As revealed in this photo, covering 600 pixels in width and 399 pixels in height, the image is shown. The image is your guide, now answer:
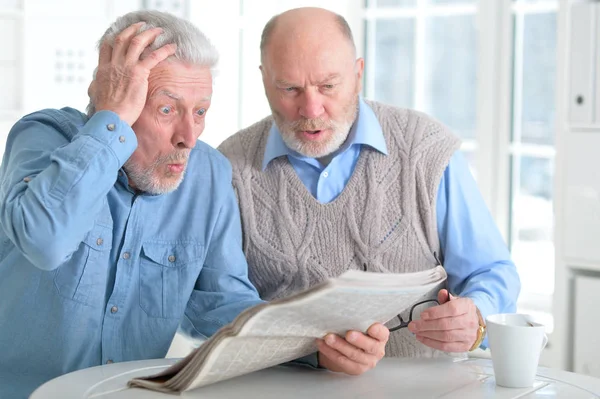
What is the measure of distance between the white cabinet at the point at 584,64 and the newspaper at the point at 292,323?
85.0 inches

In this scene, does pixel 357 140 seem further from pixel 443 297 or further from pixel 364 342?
pixel 364 342

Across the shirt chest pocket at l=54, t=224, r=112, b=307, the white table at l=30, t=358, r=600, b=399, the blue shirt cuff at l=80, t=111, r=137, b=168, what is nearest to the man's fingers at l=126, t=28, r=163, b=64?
the blue shirt cuff at l=80, t=111, r=137, b=168

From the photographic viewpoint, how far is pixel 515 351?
1.32 metres

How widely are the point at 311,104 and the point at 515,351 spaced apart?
774mm

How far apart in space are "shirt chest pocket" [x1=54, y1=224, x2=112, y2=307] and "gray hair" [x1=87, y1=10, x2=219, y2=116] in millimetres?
261

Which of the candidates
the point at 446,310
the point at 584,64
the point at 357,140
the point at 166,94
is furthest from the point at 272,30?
the point at 584,64

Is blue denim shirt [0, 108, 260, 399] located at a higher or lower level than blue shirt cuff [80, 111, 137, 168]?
lower

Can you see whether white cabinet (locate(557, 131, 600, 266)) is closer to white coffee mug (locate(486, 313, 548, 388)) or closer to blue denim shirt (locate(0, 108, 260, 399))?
blue denim shirt (locate(0, 108, 260, 399))

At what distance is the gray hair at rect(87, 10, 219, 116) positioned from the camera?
1.64m

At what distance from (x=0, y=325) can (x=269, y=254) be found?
60cm

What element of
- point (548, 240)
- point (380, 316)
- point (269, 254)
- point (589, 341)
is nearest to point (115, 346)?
point (269, 254)

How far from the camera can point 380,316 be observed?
1.36 m

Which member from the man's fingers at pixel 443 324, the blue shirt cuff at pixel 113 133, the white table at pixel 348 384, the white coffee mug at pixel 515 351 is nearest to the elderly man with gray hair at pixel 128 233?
the blue shirt cuff at pixel 113 133

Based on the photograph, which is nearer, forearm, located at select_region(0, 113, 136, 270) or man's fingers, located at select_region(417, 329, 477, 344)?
forearm, located at select_region(0, 113, 136, 270)
